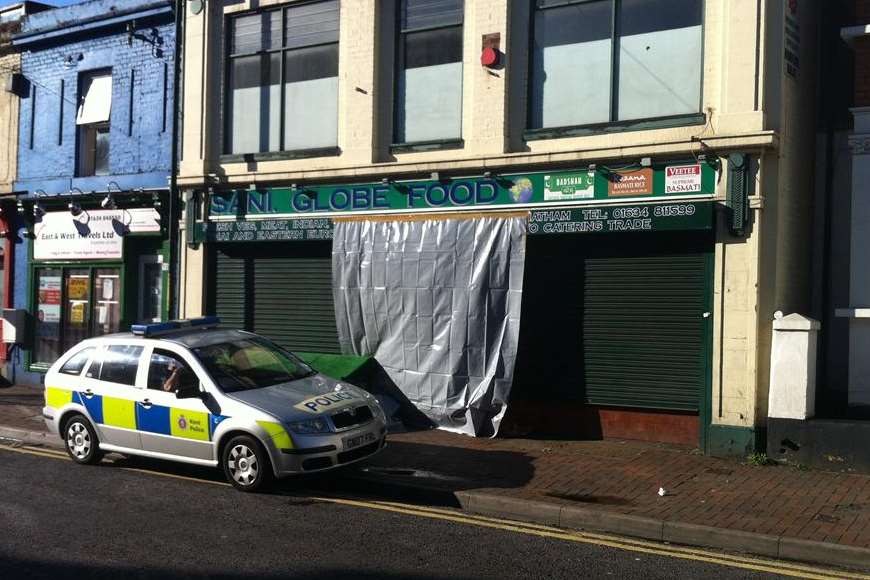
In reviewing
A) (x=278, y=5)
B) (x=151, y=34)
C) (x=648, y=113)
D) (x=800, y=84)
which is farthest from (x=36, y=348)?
(x=800, y=84)

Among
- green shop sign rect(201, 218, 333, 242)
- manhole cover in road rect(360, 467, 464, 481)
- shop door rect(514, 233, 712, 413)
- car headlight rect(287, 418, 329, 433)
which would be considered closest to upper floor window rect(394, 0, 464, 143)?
green shop sign rect(201, 218, 333, 242)

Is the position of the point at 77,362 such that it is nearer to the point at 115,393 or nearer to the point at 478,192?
the point at 115,393

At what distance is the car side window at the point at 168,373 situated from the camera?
974 centimetres

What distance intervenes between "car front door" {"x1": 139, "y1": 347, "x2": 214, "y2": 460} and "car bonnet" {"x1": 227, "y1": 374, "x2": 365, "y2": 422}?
0.51 metres

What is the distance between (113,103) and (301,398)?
1024 centimetres

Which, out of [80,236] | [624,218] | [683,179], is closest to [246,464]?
[624,218]

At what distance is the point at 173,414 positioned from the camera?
31.7ft

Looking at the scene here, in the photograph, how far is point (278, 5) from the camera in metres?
15.0

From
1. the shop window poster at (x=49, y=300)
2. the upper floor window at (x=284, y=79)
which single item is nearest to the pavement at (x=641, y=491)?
the upper floor window at (x=284, y=79)

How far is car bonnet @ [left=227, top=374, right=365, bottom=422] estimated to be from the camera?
906 centimetres

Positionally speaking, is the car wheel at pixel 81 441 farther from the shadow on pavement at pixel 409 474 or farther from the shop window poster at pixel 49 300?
the shop window poster at pixel 49 300

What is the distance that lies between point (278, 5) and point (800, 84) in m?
8.53

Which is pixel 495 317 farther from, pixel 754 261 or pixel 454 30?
pixel 454 30

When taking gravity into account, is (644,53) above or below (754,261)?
above
